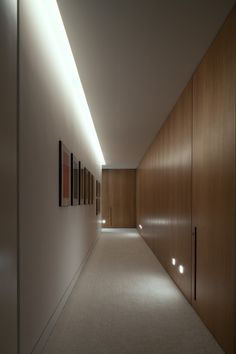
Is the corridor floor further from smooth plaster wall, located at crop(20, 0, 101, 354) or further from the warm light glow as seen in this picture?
the warm light glow

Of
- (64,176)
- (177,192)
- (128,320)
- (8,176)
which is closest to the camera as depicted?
(8,176)

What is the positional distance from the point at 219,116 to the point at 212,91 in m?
0.40

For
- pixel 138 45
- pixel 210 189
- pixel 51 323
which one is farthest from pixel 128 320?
pixel 138 45

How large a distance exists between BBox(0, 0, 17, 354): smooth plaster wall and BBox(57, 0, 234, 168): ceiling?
0.91 meters

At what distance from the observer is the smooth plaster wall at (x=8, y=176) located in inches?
70.8

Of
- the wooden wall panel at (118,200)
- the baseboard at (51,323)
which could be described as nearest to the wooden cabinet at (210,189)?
the baseboard at (51,323)

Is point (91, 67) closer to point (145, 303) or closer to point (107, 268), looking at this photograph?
point (145, 303)

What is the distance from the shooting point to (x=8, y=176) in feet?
6.23

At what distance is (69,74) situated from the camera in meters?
4.18

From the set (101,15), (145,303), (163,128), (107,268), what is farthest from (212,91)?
(107,268)

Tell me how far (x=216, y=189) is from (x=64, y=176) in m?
1.96

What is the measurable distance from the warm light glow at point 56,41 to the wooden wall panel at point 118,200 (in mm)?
10796

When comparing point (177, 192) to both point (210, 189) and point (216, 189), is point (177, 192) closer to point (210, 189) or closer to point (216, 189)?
point (210, 189)

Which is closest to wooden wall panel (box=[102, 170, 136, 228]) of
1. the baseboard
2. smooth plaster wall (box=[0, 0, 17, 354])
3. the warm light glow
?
the warm light glow
